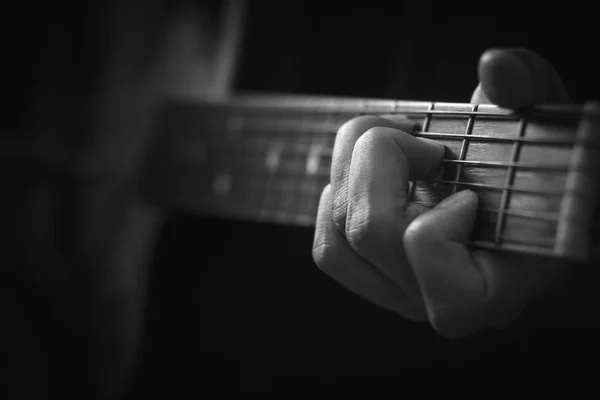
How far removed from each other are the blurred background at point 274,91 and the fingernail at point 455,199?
21 centimetres

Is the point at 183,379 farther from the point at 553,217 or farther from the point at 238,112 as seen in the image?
the point at 553,217

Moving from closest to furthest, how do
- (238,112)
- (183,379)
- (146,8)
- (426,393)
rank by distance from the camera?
1. (426,393)
2. (238,112)
3. (183,379)
4. (146,8)

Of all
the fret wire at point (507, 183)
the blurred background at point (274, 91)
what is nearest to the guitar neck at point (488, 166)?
the fret wire at point (507, 183)

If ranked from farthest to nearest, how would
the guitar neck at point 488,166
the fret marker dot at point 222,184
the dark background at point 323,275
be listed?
1. the fret marker dot at point 222,184
2. the dark background at point 323,275
3. the guitar neck at point 488,166

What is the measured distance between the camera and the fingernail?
1.23 ft

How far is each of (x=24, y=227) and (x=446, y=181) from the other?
798mm

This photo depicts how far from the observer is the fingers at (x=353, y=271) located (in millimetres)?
445

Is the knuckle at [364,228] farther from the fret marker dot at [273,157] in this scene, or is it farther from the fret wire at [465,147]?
the fret marker dot at [273,157]

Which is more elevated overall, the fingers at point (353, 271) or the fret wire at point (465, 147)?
the fret wire at point (465, 147)

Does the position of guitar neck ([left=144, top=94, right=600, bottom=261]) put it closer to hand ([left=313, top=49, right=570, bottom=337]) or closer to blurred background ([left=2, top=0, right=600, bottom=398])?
hand ([left=313, top=49, right=570, bottom=337])

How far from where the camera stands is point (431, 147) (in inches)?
16.3

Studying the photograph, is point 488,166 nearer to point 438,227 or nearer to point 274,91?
point 438,227

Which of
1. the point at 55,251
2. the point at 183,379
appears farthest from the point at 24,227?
the point at 183,379

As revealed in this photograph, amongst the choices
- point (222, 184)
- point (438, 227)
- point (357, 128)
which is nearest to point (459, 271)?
point (438, 227)
